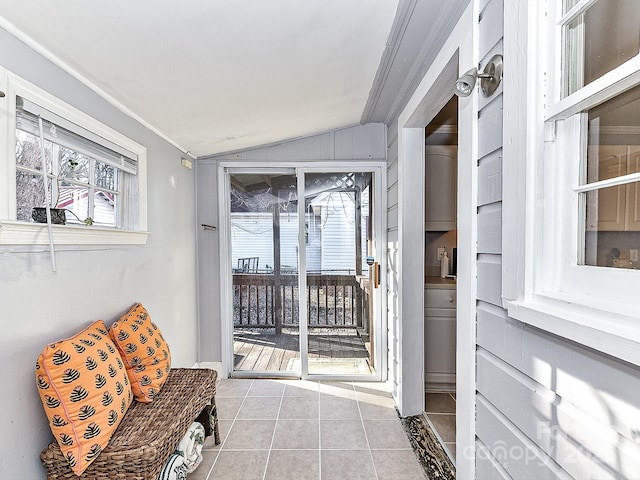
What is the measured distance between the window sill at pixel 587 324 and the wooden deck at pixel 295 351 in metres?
2.43

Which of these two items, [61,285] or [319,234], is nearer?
[61,285]

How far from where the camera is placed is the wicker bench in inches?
52.5

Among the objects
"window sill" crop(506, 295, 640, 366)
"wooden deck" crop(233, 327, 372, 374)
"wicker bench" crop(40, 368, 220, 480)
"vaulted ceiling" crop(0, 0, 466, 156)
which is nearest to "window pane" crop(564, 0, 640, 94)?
"window sill" crop(506, 295, 640, 366)

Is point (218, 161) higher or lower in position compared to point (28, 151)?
higher

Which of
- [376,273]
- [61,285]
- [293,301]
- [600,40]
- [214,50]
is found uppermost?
[214,50]

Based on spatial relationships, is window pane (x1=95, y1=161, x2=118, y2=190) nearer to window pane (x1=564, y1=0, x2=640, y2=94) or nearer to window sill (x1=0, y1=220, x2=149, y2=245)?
window sill (x1=0, y1=220, x2=149, y2=245)

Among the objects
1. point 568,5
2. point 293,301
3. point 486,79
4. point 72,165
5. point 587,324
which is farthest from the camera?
point 293,301

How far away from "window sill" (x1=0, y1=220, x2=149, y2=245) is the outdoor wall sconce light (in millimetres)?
1698

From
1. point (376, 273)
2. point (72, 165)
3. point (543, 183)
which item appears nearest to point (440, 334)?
point (376, 273)

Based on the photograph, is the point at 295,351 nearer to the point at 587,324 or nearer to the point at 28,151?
the point at 28,151

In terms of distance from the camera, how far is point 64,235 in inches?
57.0

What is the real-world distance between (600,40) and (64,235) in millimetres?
1976

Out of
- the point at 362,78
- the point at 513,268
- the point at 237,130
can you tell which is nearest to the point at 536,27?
the point at 513,268

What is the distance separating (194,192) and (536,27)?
2846mm
